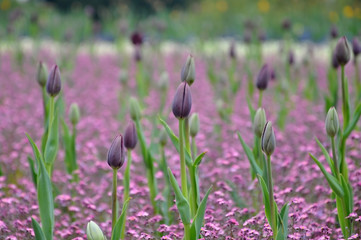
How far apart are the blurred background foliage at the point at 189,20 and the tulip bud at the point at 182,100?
168 inches

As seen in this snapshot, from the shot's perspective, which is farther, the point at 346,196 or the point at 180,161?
the point at 346,196

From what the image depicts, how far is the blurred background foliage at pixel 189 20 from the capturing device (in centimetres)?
786

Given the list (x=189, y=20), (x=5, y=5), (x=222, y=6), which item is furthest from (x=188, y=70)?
(x=222, y=6)

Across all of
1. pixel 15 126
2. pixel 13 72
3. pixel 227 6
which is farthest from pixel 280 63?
pixel 227 6

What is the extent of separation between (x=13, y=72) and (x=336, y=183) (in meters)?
5.22

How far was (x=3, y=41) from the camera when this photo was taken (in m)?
8.84

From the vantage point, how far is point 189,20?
1177 centimetres

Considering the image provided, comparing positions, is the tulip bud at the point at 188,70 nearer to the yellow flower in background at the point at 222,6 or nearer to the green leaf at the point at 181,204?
the green leaf at the point at 181,204

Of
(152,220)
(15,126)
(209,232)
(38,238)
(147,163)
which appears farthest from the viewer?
(15,126)

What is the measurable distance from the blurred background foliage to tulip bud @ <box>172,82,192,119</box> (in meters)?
4.26

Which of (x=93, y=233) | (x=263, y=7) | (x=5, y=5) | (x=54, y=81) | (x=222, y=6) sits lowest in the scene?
(x=93, y=233)

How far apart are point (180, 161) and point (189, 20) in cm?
1031

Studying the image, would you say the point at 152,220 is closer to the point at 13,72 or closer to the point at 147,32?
the point at 13,72

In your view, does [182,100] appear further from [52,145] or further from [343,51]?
[343,51]
